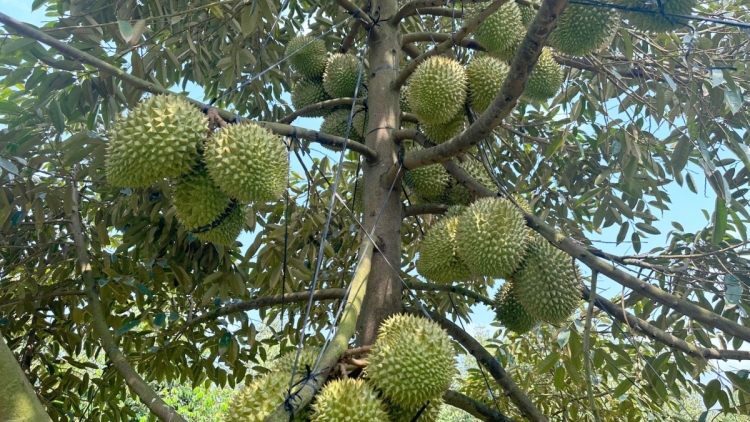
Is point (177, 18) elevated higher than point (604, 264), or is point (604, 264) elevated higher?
point (177, 18)

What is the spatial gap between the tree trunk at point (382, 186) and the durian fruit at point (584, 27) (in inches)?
28.4

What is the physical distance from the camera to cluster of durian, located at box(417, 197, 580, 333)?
1759 mm

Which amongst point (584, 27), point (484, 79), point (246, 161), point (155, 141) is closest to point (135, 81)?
point (155, 141)

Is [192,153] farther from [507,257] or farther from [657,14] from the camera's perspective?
A: [657,14]

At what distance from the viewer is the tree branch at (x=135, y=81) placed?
1.27m

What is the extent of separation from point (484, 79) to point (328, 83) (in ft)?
2.91

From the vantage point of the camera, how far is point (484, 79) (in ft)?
6.77

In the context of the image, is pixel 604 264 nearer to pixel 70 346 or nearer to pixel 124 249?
pixel 124 249

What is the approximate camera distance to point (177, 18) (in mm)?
2189

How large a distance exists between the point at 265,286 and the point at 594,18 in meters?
2.09

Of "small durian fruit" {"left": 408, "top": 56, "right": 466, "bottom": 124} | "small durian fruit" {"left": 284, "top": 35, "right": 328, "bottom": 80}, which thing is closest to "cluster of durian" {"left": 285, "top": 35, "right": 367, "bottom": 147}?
"small durian fruit" {"left": 284, "top": 35, "right": 328, "bottom": 80}

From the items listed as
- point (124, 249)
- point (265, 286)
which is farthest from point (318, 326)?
point (124, 249)

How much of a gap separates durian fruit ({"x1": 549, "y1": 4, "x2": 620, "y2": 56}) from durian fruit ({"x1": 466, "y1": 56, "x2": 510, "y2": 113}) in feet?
0.78

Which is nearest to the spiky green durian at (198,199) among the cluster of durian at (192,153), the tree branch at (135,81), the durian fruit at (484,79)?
the cluster of durian at (192,153)
